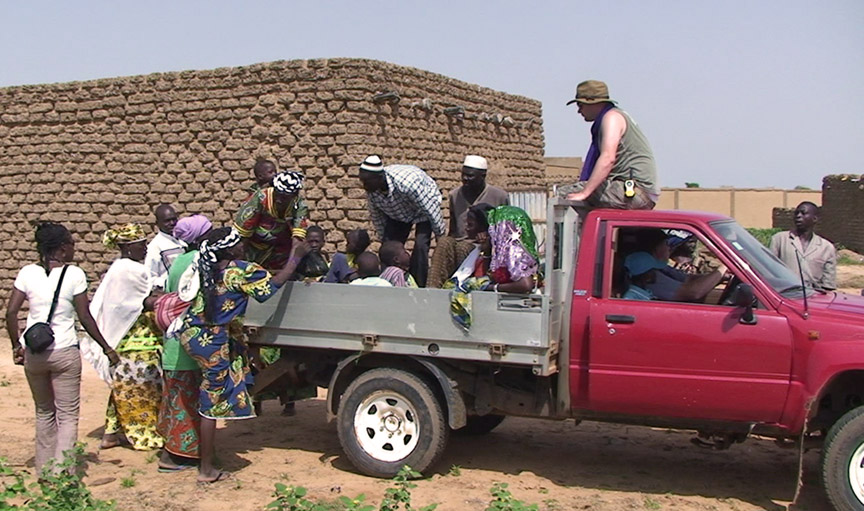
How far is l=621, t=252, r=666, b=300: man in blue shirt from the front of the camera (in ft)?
18.7

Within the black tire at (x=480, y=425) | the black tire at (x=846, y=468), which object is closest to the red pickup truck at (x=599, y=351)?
the black tire at (x=846, y=468)

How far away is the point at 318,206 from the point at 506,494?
6.34 metres

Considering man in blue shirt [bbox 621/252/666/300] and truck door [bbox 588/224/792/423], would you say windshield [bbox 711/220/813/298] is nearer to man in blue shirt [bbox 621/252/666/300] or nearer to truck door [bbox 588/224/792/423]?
truck door [bbox 588/224/792/423]

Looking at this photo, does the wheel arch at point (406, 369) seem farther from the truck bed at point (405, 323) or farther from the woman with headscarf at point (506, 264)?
the woman with headscarf at point (506, 264)

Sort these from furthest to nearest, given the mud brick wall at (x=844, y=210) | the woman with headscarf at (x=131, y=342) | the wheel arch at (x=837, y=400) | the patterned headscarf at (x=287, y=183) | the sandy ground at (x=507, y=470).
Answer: the mud brick wall at (x=844, y=210), the woman with headscarf at (x=131, y=342), the patterned headscarf at (x=287, y=183), the sandy ground at (x=507, y=470), the wheel arch at (x=837, y=400)

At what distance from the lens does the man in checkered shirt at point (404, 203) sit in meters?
7.18

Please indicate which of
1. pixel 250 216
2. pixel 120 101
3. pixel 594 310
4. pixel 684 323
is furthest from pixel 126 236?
pixel 120 101

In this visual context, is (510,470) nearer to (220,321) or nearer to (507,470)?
(507,470)

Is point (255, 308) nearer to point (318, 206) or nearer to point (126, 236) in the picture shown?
point (126, 236)

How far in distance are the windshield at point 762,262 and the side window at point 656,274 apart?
151 millimetres

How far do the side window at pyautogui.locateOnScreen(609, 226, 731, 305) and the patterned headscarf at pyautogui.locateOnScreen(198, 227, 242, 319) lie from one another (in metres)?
2.41

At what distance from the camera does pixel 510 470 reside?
21.0 ft

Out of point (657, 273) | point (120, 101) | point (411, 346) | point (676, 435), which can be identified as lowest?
point (676, 435)

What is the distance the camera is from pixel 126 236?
6707mm
